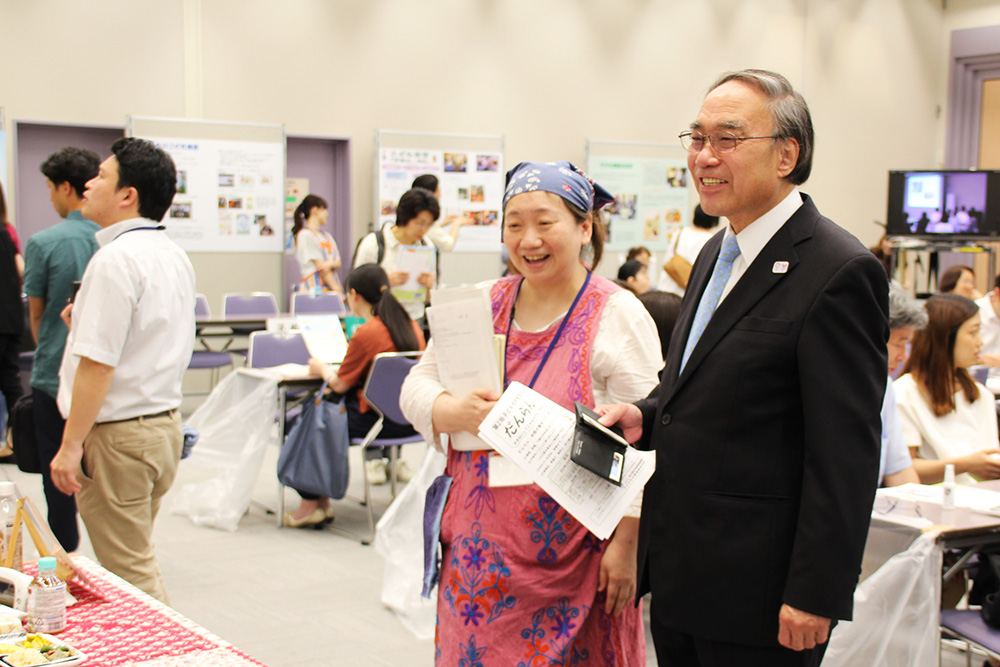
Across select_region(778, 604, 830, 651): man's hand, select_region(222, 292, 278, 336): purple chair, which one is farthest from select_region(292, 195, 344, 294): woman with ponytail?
select_region(778, 604, 830, 651): man's hand

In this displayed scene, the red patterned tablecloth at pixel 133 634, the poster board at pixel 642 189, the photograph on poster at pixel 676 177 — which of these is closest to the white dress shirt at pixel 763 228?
the red patterned tablecloth at pixel 133 634

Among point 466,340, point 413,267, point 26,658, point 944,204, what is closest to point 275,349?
point 413,267

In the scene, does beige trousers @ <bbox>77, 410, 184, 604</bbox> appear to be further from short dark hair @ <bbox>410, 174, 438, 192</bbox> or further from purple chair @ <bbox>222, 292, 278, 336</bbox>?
purple chair @ <bbox>222, 292, 278, 336</bbox>

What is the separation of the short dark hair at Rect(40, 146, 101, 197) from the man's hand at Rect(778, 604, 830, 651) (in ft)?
10.3

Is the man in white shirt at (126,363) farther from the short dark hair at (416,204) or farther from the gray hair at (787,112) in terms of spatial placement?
the short dark hair at (416,204)

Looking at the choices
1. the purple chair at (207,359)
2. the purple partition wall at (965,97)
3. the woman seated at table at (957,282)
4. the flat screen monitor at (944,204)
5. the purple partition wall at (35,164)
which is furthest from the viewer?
the purple partition wall at (965,97)

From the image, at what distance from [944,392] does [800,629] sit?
2343 mm

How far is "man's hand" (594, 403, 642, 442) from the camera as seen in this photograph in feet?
5.40

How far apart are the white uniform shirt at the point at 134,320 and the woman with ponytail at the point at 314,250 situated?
230 inches

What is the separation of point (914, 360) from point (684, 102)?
802 cm

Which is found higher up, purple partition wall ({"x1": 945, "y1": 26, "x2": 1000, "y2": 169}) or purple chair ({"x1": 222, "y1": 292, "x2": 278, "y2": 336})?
purple partition wall ({"x1": 945, "y1": 26, "x2": 1000, "y2": 169})

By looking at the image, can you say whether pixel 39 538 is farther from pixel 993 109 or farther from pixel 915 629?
pixel 993 109

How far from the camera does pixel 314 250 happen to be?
8.41m

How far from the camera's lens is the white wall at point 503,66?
823 centimetres
